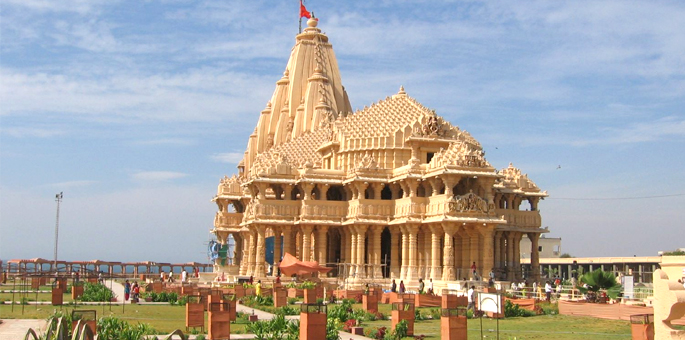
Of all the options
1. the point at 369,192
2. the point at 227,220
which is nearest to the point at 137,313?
the point at 369,192

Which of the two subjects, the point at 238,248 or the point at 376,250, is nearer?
the point at 376,250

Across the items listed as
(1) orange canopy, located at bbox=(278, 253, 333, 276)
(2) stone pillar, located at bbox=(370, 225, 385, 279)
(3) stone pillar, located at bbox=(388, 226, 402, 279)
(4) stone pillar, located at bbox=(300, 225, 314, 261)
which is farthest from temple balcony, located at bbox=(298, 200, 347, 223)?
(1) orange canopy, located at bbox=(278, 253, 333, 276)

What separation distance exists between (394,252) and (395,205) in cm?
351

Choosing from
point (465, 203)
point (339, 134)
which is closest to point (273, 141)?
point (339, 134)

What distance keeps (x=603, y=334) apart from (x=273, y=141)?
6321 cm

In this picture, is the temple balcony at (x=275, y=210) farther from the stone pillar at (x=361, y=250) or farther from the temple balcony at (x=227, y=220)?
the temple balcony at (x=227, y=220)

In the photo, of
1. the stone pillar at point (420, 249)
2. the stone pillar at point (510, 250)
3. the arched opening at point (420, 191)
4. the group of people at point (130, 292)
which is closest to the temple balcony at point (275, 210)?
the arched opening at point (420, 191)

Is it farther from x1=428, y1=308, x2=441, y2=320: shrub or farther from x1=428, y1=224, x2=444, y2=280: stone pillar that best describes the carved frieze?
x1=428, y1=308, x2=441, y2=320: shrub

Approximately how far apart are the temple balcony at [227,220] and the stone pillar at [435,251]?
25.9 m

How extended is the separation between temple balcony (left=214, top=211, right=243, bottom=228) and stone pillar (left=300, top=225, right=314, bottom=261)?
Result: 16.9 metres

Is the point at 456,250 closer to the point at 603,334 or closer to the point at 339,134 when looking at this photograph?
the point at 339,134

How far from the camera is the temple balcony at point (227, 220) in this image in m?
77.0

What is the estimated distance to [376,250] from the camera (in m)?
60.6

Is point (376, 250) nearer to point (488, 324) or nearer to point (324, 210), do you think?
point (324, 210)
